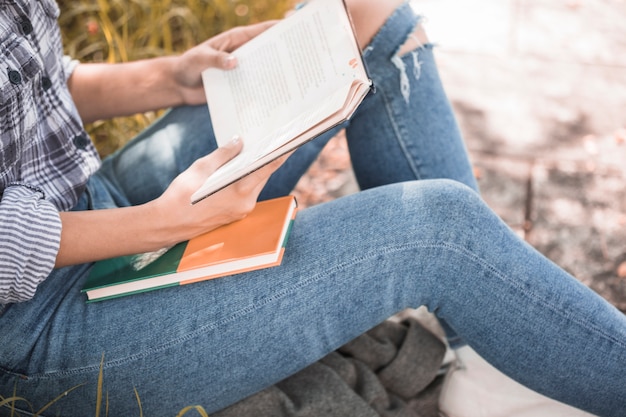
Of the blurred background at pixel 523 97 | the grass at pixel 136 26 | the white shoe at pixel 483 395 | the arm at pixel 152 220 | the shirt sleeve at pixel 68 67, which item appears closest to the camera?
the arm at pixel 152 220

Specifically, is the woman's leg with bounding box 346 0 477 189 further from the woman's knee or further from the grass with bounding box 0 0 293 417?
the grass with bounding box 0 0 293 417

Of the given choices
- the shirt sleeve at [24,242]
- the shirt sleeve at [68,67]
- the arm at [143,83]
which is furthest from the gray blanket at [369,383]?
the shirt sleeve at [68,67]

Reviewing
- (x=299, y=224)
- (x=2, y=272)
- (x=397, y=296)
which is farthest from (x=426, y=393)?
(x=2, y=272)

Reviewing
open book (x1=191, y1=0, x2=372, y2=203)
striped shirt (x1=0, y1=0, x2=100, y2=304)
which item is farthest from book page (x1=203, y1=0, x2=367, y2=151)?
striped shirt (x1=0, y1=0, x2=100, y2=304)

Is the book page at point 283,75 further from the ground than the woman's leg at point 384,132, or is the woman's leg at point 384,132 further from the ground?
the book page at point 283,75

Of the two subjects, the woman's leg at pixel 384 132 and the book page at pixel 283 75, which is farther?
the woman's leg at pixel 384 132

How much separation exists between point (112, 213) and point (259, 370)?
1.38ft

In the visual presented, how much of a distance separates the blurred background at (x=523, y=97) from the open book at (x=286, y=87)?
977 mm

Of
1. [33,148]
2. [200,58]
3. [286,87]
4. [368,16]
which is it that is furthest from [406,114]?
[33,148]

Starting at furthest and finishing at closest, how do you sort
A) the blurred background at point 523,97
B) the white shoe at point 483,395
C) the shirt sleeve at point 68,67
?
the blurred background at point 523,97 → the shirt sleeve at point 68,67 → the white shoe at point 483,395

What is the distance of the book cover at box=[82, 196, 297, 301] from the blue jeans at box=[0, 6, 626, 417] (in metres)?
0.03

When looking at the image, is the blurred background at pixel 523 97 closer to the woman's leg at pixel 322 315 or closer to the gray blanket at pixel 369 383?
the gray blanket at pixel 369 383

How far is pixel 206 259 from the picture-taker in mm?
1166

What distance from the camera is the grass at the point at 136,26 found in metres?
2.38
